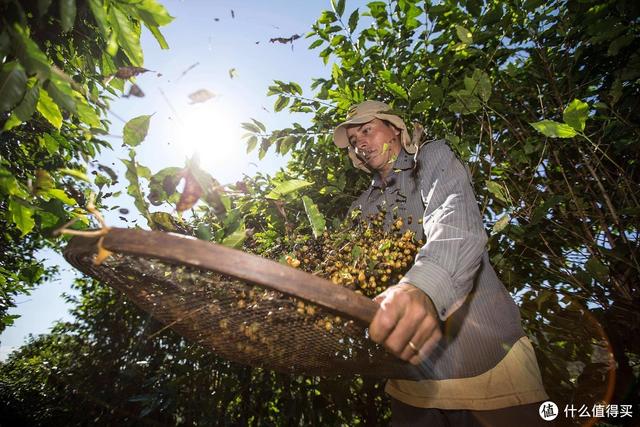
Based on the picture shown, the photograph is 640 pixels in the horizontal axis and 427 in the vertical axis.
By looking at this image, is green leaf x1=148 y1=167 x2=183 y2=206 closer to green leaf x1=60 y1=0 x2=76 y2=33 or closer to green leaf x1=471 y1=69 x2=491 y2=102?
green leaf x1=60 y1=0 x2=76 y2=33

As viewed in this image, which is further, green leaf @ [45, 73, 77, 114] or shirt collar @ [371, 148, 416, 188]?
shirt collar @ [371, 148, 416, 188]

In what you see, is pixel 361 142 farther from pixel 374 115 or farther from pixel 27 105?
pixel 27 105

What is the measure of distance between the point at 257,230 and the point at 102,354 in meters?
7.14

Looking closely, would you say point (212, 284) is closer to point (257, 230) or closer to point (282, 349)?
point (282, 349)

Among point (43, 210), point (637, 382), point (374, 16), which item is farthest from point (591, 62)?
point (43, 210)

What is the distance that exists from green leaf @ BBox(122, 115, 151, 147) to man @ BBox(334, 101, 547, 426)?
990 millimetres

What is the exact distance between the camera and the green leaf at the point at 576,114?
148 cm

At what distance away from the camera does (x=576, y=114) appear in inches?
58.9

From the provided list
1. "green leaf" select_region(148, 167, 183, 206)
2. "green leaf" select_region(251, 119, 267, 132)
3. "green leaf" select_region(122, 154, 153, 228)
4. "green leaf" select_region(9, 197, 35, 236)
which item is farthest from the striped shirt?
"green leaf" select_region(9, 197, 35, 236)

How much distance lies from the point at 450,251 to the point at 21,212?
5.26ft

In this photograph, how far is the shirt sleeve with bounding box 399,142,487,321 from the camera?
1.01m

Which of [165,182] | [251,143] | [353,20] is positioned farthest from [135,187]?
[353,20]

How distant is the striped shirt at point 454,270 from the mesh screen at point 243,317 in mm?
272

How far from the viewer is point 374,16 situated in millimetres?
2510
